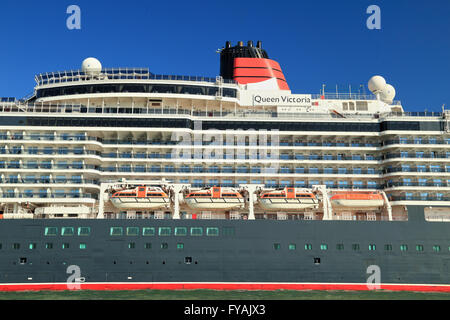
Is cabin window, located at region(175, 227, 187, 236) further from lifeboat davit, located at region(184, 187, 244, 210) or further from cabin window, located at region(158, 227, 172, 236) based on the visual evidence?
lifeboat davit, located at region(184, 187, 244, 210)

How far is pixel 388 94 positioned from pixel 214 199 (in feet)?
66.4

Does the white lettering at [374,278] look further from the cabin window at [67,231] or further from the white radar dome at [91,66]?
the white radar dome at [91,66]

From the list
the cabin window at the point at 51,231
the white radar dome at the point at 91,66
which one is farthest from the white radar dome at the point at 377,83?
the cabin window at the point at 51,231

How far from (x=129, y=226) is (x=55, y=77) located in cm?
→ 1741

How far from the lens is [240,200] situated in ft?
94.6

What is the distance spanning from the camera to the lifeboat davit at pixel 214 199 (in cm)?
2861

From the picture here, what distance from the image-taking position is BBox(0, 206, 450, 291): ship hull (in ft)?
84.6

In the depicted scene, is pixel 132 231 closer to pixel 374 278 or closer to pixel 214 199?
pixel 214 199

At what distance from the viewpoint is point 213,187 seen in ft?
94.6

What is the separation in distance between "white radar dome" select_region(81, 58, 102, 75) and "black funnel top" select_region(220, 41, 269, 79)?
39.3 feet

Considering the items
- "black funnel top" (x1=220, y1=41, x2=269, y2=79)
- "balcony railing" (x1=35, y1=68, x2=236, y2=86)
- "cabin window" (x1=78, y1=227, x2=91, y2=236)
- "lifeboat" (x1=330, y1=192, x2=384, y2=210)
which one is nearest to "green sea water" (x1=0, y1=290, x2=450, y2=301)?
"cabin window" (x1=78, y1=227, x2=91, y2=236)

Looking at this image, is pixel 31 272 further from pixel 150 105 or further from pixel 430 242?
→ pixel 430 242

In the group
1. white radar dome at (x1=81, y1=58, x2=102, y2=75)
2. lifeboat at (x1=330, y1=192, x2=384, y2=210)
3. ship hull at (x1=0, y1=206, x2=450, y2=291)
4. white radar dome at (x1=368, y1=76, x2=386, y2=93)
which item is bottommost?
ship hull at (x1=0, y1=206, x2=450, y2=291)
